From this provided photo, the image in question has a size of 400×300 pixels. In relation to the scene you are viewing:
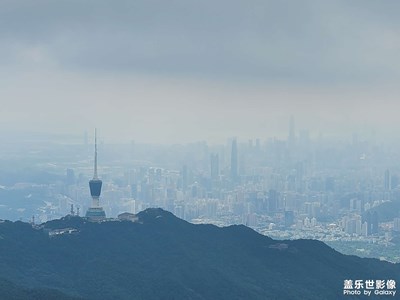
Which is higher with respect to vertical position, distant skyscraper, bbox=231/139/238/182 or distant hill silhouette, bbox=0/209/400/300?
distant skyscraper, bbox=231/139/238/182

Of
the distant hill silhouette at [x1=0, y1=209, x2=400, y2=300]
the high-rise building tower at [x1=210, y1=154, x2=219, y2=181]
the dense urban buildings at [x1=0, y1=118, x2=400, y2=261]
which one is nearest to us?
the distant hill silhouette at [x1=0, y1=209, x2=400, y2=300]

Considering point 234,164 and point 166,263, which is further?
point 234,164

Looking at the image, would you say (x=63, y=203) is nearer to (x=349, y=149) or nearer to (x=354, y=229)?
(x=354, y=229)

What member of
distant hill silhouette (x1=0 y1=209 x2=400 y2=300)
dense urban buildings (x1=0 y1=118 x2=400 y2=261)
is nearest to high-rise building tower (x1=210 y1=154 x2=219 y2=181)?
dense urban buildings (x1=0 y1=118 x2=400 y2=261)

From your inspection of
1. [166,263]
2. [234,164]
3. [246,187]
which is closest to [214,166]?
[234,164]

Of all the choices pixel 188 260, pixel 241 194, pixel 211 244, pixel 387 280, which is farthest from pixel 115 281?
pixel 241 194

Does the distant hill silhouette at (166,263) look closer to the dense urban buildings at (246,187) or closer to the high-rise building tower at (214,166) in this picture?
the dense urban buildings at (246,187)

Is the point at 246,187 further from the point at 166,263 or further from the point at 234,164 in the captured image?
the point at 166,263

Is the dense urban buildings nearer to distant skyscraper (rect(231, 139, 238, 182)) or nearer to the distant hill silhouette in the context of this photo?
distant skyscraper (rect(231, 139, 238, 182))

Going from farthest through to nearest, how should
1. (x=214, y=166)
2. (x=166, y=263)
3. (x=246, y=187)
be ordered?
(x=214, y=166)
(x=246, y=187)
(x=166, y=263)

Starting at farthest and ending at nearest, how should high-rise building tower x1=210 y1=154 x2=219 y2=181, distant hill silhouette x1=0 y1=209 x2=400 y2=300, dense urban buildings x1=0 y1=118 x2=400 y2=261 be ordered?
high-rise building tower x1=210 y1=154 x2=219 y2=181 < dense urban buildings x1=0 y1=118 x2=400 y2=261 < distant hill silhouette x1=0 y1=209 x2=400 y2=300
